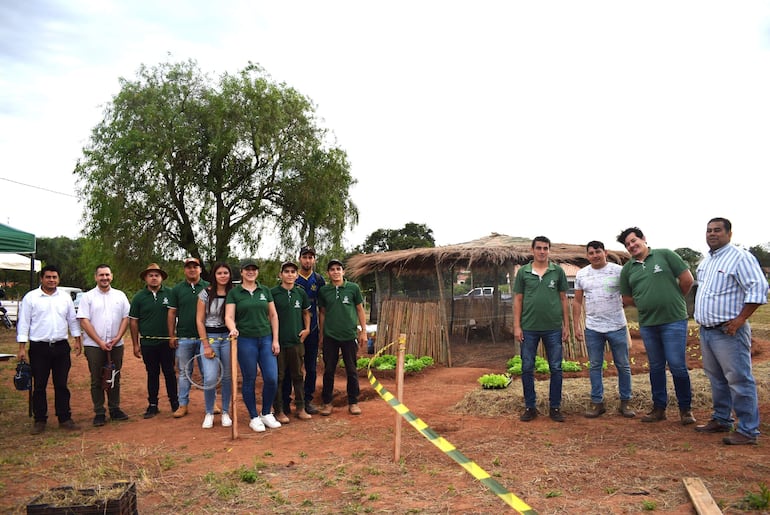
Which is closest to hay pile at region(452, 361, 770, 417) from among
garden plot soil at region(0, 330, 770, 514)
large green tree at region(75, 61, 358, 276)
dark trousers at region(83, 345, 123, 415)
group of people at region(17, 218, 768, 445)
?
garden plot soil at region(0, 330, 770, 514)

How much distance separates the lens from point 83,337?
20.2 feet

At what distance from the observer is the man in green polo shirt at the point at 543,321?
558 centimetres

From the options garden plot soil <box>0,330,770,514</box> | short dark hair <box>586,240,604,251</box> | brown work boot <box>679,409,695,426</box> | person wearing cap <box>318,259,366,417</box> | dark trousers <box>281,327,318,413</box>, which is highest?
short dark hair <box>586,240,604,251</box>

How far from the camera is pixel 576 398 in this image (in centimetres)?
607

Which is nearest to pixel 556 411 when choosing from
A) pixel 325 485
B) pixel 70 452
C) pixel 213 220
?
pixel 325 485

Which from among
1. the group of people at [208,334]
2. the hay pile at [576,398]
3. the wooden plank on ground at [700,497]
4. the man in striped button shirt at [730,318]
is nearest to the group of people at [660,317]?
the man in striped button shirt at [730,318]

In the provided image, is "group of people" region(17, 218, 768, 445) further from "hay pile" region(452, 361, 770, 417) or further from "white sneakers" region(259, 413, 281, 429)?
"hay pile" region(452, 361, 770, 417)

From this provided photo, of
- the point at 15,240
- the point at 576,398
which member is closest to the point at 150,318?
the point at 15,240

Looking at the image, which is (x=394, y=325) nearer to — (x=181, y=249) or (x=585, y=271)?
(x=585, y=271)

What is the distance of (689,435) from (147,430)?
17.2 ft

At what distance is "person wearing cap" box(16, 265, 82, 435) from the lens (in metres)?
5.77

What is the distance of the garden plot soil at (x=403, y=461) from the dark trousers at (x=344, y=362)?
257mm

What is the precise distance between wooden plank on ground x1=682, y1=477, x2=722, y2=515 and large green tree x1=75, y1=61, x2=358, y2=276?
53.0 ft

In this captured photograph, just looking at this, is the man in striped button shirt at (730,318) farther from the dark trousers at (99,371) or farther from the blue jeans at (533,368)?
the dark trousers at (99,371)
